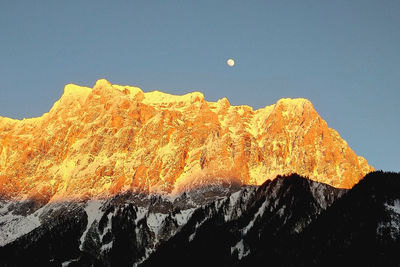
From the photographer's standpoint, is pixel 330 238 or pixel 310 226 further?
pixel 310 226

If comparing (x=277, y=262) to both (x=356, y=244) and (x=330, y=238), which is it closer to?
(x=330, y=238)

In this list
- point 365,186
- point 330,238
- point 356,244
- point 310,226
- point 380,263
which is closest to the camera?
point 380,263

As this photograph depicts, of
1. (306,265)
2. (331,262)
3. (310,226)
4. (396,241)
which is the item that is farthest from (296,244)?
(396,241)

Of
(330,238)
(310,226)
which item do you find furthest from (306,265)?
(310,226)

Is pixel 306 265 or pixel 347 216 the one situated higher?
pixel 347 216

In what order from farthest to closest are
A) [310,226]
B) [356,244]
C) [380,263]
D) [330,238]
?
1. [310,226]
2. [330,238]
3. [356,244]
4. [380,263]

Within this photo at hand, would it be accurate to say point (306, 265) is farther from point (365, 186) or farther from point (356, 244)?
point (365, 186)

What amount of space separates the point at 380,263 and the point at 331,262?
1879 cm

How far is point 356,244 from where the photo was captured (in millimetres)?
161500

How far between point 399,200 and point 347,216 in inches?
638

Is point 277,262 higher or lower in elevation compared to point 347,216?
lower

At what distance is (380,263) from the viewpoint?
484 feet

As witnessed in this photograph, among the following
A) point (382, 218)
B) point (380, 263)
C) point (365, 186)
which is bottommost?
point (380, 263)

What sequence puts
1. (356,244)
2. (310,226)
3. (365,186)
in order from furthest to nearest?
(310,226)
(365,186)
(356,244)
